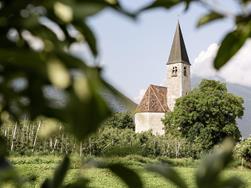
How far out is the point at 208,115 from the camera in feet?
123

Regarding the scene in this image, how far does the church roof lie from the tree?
7989mm

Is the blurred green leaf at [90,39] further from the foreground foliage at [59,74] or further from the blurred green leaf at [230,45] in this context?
the blurred green leaf at [230,45]

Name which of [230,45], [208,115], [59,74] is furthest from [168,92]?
[59,74]

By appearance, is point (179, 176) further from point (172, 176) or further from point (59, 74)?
point (59, 74)

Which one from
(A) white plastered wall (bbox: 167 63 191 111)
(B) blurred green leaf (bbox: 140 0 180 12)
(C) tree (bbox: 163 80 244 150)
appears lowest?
(B) blurred green leaf (bbox: 140 0 180 12)

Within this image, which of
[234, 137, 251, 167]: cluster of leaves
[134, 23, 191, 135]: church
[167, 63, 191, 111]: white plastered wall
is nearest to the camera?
[234, 137, 251, 167]: cluster of leaves

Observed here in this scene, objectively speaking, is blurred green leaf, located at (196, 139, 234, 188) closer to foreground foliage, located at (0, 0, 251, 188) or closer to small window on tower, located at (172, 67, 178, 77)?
foreground foliage, located at (0, 0, 251, 188)

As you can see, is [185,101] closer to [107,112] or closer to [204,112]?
[204,112]

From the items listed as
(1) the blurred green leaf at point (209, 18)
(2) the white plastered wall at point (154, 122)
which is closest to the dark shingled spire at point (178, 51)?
(2) the white plastered wall at point (154, 122)

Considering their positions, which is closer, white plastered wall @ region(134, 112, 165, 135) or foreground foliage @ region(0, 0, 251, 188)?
foreground foliage @ region(0, 0, 251, 188)

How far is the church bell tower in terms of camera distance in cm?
4803

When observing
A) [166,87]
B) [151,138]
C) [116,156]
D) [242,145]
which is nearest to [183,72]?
[166,87]

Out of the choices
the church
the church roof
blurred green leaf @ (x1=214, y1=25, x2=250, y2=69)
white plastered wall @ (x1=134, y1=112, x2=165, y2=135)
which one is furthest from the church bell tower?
blurred green leaf @ (x1=214, y1=25, x2=250, y2=69)

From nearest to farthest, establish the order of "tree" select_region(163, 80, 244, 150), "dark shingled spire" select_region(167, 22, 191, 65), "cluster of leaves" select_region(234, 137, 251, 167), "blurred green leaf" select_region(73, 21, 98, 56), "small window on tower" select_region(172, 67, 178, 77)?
"blurred green leaf" select_region(73, 21, 98, 56) → "cluster of leaves" select_region(234, 137, 251, 167) → "tree" select_region(163, 80, 244, 150) → "dark shingled spire" select_region(167, 22, 191, 65) → "small window on tower" select_region(172, 67, 178, 77)
